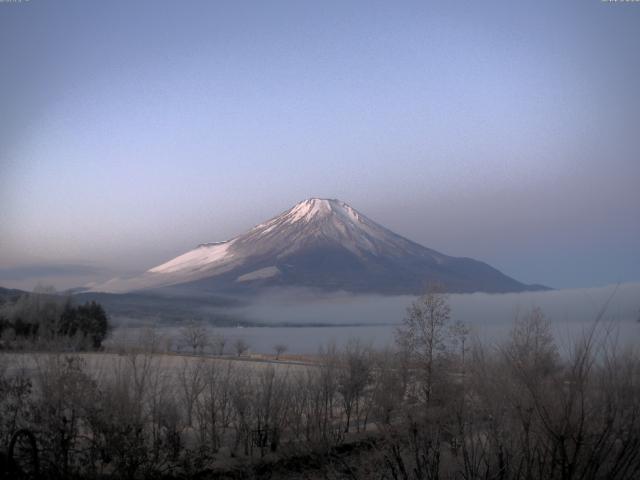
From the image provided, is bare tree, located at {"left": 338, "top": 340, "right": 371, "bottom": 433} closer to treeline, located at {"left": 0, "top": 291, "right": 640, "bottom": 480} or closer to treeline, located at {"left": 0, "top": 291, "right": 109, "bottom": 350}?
treeline, located at {"left": 0, "top": 291, "right": 640, "bottom": 480}

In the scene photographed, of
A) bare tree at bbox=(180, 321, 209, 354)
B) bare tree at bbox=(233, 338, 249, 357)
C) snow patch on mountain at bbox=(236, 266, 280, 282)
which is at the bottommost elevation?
bare tree at bbox=(233, 338, 249, 357)

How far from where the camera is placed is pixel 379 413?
21.5 metres

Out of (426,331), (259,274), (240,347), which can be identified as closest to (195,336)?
(240,347)

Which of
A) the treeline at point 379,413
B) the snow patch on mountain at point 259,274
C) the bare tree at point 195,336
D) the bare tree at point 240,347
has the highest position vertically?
the snow patch on mountain at point 259,274

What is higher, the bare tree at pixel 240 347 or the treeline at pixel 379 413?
the treeline at pixel 379 413

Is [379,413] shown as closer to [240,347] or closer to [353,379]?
[353,379]

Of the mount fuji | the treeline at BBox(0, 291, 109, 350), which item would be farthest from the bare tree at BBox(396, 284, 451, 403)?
the mount fuji

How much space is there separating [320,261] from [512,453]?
176404 mm

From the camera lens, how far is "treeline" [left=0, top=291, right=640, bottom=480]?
8.14 metres

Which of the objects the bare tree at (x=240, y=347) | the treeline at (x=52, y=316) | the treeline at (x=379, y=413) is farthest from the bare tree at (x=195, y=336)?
the treeline at (x=379, y=413)

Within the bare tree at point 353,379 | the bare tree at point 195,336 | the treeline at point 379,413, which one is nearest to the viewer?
the treeline at point 379,413

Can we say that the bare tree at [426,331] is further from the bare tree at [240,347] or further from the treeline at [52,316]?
the bare tree at [240,347]

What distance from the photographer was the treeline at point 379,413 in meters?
8.14

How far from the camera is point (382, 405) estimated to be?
923 inches
